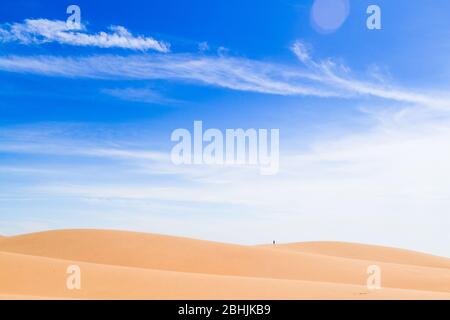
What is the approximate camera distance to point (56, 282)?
750 inches

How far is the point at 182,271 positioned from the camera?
29.0 metres

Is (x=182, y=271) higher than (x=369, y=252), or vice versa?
(x=369, y=252)

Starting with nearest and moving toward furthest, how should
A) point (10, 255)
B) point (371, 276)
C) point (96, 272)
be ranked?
point (96, 272) → point (10, 255) → point (371, 276)

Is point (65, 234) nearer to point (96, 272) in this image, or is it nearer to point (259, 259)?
point (259, 259)

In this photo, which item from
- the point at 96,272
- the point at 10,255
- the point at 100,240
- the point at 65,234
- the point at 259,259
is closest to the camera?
the point at 96,272

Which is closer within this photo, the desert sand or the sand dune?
the desert sand

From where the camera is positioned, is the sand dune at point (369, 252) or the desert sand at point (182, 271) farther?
the sand dune at point (369, 252)

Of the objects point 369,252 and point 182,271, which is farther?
point 369,252

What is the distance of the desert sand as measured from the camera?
1791 centimetres

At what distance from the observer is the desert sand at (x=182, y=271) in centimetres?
1791
